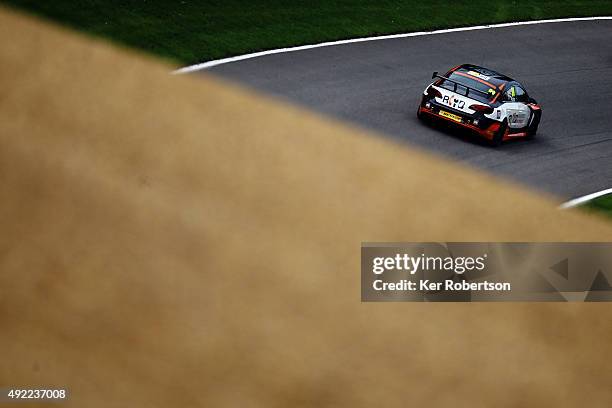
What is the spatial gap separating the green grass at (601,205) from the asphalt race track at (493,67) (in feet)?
1.57

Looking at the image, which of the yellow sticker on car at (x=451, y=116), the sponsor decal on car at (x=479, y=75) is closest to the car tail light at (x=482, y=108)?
the yellow sticker on car at (x=451, y=116)

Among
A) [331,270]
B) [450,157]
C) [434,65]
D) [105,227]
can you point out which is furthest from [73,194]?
[434,65]

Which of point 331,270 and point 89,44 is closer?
point 331,270

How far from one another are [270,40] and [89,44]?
201 inches

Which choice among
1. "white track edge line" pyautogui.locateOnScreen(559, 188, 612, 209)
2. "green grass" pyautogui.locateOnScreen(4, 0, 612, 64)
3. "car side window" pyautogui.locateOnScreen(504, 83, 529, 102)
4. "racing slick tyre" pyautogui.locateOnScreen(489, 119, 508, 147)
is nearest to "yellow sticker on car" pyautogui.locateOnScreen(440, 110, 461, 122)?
"racing slick tyre" pyautogui.locateOnScreen(489, 119, 508, 147)

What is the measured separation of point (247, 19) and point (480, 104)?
6.68m

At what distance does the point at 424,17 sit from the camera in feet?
85.6

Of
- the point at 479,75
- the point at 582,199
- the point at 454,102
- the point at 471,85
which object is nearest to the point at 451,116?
the point at 454,102

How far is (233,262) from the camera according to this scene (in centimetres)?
1250

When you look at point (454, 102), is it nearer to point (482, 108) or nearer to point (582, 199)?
point (482, 108)

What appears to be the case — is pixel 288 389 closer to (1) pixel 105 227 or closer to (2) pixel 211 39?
(1) pixel 105 227

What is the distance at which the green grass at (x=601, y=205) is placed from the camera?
16.0 meters

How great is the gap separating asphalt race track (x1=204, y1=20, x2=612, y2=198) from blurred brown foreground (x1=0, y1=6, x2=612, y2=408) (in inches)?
64.0

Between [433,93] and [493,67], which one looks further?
[493,67]
